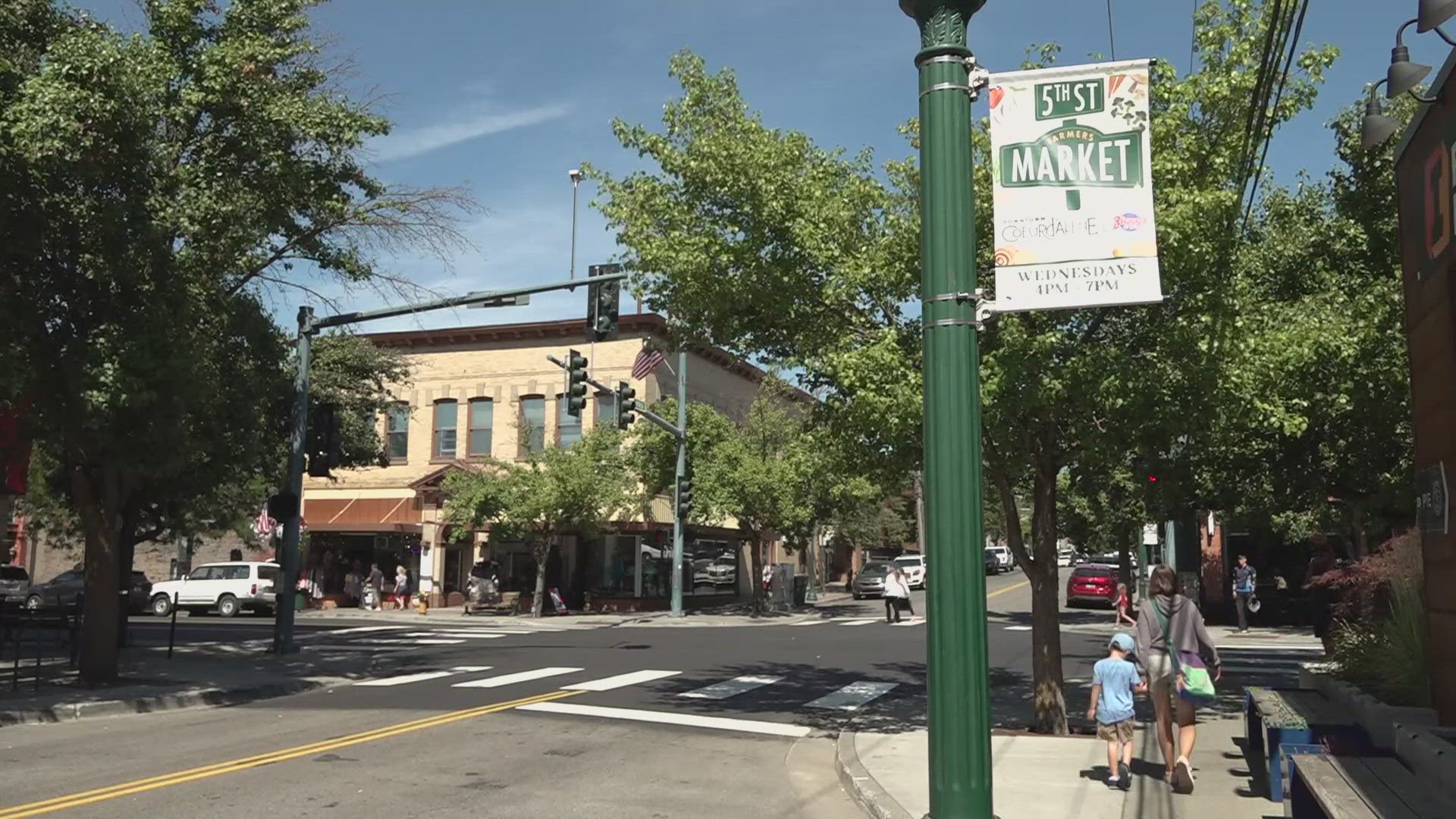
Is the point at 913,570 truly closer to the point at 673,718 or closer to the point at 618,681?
the point at 618,681

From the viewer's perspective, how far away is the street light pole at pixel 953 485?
4.51 metres

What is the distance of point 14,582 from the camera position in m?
37.1

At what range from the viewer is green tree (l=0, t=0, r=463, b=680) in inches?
511

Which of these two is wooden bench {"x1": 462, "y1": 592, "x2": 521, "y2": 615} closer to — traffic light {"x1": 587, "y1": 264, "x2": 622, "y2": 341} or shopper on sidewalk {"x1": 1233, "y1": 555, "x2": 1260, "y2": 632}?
traffic light {"x1": 587, "y1": 264, "x2": 622, "y2": 341}

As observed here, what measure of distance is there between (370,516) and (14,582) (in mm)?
11042

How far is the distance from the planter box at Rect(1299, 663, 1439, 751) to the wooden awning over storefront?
103 feet

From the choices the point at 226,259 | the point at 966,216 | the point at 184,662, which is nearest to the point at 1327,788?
the point at 966,216

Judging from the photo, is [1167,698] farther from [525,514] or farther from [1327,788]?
[525,514]

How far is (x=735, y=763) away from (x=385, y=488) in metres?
32.3

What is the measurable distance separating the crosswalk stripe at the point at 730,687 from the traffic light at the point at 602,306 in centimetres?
569

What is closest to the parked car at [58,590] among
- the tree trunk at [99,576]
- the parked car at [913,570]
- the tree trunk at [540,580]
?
the tree trunk at [540,580]

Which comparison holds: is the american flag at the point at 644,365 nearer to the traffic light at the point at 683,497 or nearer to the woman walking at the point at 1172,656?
the traffic light at the point at 683,497

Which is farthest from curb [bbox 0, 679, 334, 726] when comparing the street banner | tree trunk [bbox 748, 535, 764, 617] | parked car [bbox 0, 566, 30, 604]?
parked car [bbox 0, 566, 30, 604]

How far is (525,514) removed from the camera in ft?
105
